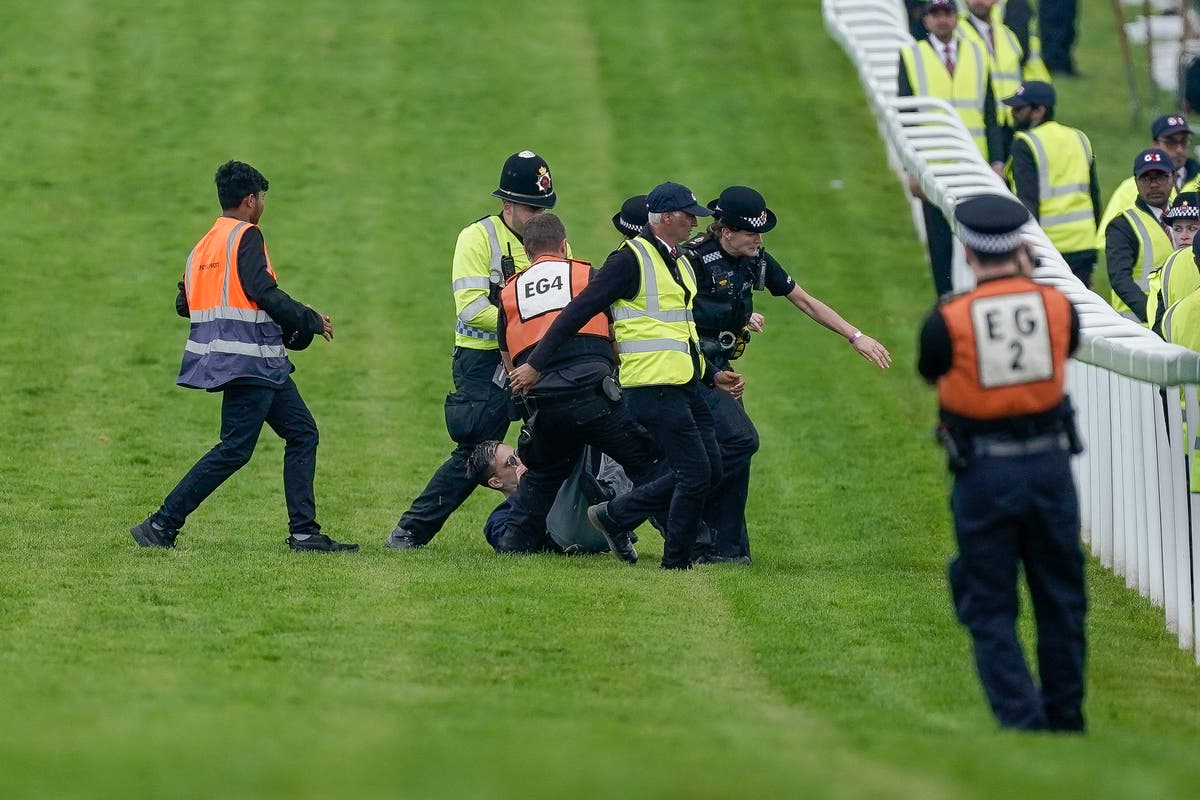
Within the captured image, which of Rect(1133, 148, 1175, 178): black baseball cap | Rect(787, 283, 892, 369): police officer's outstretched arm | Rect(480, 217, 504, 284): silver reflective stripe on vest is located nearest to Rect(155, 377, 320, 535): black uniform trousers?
Rect(480, 217, 504, 284): silver reflective stripe on vest

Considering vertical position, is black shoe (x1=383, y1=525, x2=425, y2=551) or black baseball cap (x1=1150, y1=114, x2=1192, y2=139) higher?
black baseball cap (x1=1150, y1=114, x2=1192, y2=139)

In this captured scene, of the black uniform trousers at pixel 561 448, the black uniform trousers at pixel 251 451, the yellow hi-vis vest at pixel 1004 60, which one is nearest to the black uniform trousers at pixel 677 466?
the black uniform trousers at pixel 561 448

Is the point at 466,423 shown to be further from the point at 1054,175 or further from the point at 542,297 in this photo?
the point at 1054,175

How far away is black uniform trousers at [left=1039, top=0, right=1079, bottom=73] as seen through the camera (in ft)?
80.8

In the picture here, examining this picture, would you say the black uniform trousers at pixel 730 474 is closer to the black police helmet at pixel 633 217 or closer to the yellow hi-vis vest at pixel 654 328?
the yellow hi-vis vest at pixel 654 328

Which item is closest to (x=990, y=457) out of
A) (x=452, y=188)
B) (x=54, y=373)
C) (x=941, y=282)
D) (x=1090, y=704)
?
(x=1090, y=704)

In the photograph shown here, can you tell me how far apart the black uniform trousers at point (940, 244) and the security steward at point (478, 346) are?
5.18m

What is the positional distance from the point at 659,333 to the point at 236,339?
92.9 inches

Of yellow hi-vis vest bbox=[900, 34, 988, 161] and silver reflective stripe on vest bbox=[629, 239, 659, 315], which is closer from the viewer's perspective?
silver reflective stripe on vest bbox=[629, 239, 659, 315]

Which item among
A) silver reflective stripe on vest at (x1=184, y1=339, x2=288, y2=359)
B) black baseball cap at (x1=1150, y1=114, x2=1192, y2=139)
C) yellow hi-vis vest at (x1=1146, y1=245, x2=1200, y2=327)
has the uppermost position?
silver reflective stripe on vest at (x1=184, y1=339, x2=288, y2=359)

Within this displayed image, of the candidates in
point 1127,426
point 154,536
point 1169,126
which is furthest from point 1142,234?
point 154,536

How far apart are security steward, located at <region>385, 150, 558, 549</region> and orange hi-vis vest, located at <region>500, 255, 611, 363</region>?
1.53ft

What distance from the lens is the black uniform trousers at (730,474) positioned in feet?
36.5

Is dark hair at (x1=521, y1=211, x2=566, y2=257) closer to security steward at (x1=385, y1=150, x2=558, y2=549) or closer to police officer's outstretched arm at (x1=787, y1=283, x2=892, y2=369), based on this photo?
security steward at (x1=385, y1=150, x2=558, y2=549)
